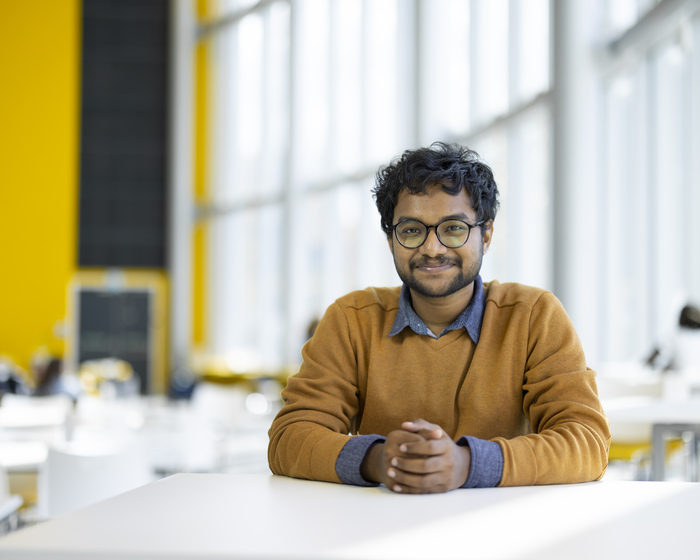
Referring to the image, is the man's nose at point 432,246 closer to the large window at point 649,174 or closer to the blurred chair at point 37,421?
the blurred chair at point 37,421

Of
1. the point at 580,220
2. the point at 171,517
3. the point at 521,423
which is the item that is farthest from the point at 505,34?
the point at 171,517

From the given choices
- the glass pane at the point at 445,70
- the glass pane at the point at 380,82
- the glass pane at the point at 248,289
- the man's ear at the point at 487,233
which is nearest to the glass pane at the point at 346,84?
the glass pane at the point at 380,82

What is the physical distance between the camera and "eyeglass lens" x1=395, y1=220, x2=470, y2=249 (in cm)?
179

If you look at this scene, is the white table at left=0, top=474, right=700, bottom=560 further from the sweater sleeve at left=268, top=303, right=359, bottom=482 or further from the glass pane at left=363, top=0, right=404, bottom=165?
the glass pane at left=363, top=0, right=404, bottom=165

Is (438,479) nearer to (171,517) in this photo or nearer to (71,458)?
(171,517)

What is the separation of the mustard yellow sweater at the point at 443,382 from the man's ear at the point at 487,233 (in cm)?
11

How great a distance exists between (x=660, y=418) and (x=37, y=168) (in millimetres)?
12434

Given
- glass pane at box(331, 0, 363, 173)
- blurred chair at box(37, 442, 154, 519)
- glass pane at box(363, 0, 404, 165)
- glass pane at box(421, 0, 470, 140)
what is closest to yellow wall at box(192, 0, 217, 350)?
glass pane at box(331, 0, 363, 173)

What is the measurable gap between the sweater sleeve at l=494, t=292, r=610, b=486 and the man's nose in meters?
0.26

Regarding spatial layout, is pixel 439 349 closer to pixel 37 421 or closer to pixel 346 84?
pixel 37 421

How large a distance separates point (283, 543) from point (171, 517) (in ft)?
0.82

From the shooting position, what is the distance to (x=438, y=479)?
55.6 inches

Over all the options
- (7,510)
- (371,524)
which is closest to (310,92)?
(7,510)

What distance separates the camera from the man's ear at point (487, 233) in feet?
6.25
